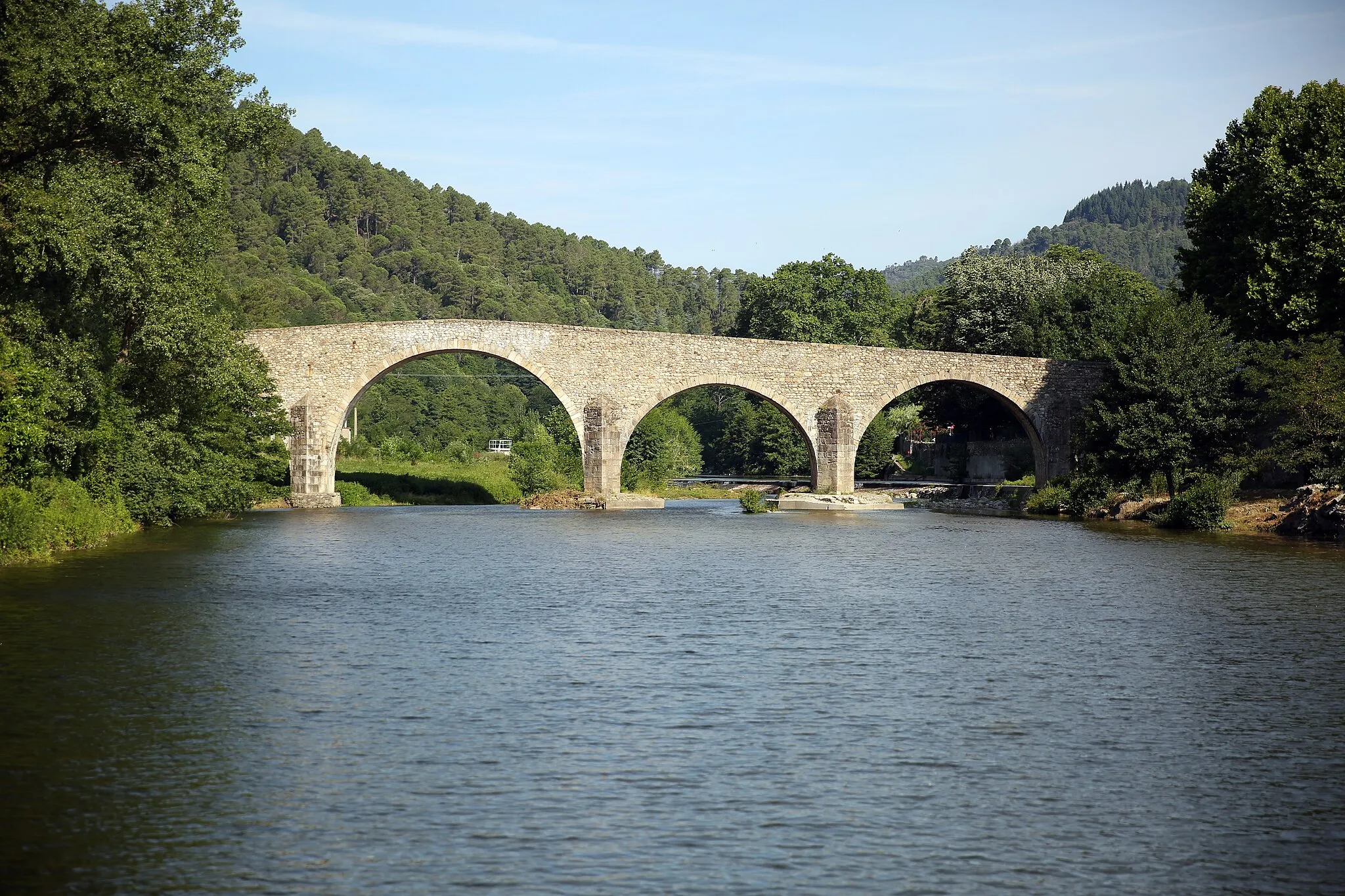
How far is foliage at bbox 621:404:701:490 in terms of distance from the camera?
4953 centimetres

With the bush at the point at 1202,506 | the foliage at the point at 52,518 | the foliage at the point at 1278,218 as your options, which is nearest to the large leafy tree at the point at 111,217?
the foliage at the point at 52,518

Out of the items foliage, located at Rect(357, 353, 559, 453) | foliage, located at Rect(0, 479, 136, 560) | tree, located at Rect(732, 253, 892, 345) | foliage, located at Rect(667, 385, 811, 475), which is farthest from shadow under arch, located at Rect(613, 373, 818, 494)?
tree, located at Rect(732, 253, 892, 345)

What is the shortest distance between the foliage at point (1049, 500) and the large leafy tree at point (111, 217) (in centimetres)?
2316

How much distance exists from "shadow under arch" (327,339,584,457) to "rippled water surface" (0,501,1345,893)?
17.5 meters

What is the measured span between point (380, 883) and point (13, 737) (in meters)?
3.83

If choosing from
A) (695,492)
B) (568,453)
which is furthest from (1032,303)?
(568,453)

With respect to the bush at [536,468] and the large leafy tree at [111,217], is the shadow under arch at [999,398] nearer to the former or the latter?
the bush at [536,468]

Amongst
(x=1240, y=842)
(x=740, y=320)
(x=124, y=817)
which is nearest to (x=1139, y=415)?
(x=1240, y=842)

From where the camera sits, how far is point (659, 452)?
53.9 metres

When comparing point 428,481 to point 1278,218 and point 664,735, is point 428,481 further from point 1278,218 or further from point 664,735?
point 664,735

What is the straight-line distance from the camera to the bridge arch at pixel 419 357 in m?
35.2

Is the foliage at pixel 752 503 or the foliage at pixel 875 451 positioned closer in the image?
the foliage at pixel 752 503

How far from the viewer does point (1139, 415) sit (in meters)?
32.6

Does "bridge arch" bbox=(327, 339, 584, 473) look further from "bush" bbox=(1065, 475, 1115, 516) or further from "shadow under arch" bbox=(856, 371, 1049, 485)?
"bush" bbox=(1065, 475, 1115, 516)
